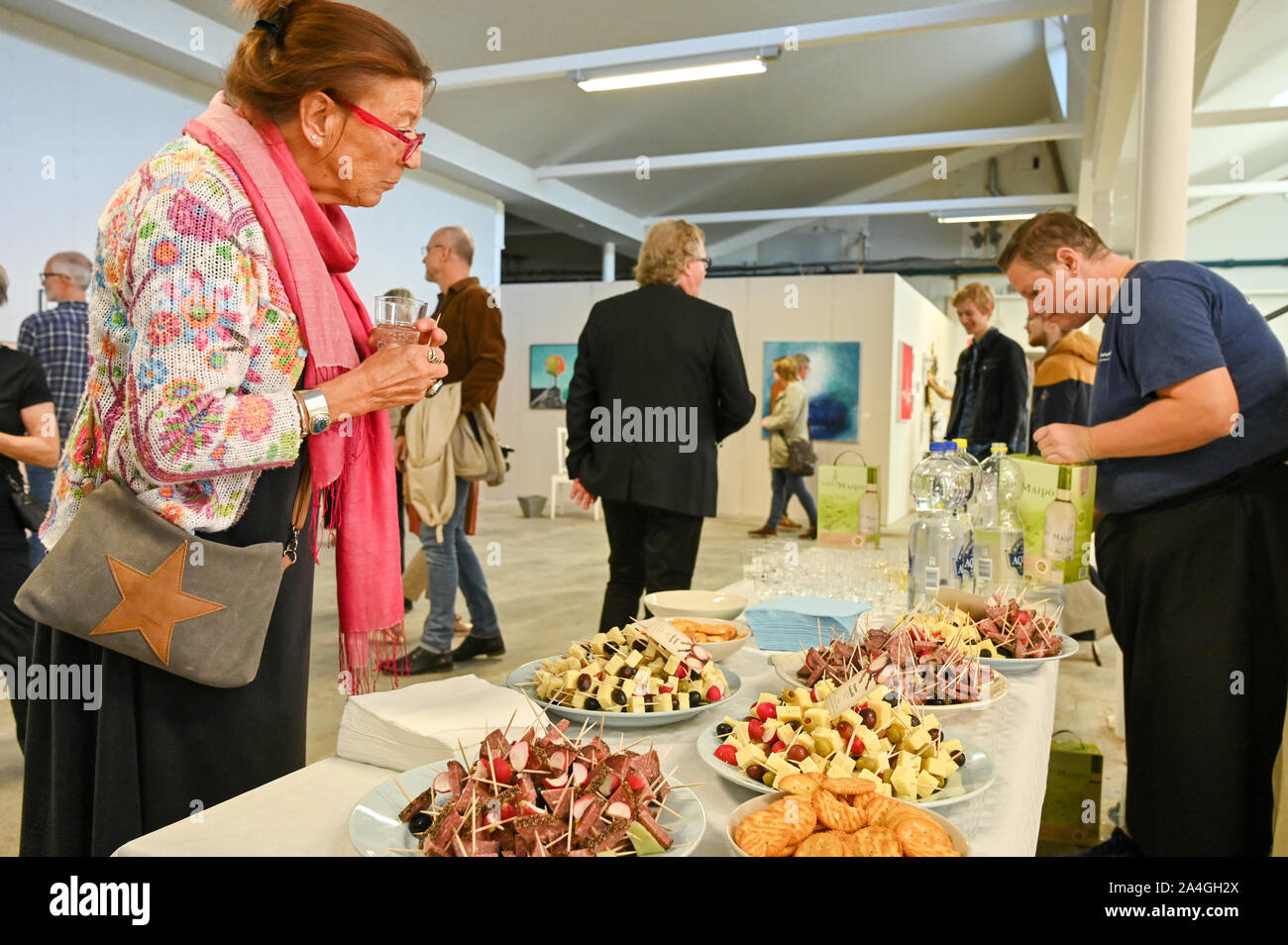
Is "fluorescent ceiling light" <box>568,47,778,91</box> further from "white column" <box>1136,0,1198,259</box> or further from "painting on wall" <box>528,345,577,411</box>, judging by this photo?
"white column" <box>1136,0,1198,259</box>

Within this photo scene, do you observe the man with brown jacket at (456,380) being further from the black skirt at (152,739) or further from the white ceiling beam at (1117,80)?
the white ceiling beam at (1117,80)

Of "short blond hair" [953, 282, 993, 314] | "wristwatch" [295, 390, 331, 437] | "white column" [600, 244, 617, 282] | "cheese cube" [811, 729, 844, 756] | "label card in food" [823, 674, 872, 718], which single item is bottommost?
"cheese cube" [811, 729, 844, 756]

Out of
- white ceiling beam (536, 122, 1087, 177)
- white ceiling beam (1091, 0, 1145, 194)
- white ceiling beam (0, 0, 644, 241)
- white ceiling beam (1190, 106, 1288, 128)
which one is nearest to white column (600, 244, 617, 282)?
white ceiling beam (536, 122, 1087, 177)

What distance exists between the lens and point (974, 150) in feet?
51.6

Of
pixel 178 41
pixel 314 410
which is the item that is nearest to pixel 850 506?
pixel 314 410

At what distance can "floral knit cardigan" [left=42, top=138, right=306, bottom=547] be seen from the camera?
111 centimetres

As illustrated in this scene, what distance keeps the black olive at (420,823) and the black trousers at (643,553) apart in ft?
6.98

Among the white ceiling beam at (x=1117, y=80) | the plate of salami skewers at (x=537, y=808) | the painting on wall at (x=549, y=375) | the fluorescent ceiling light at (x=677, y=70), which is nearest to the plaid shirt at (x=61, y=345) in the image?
the plate of salami skewers at (x=537, y=808)

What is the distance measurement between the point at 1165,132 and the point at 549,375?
9.08 meters

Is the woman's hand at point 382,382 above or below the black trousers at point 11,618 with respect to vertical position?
above

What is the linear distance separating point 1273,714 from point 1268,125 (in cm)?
1124

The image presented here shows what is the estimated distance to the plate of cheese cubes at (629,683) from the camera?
125cm

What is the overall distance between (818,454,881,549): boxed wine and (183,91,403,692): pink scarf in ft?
5.07
